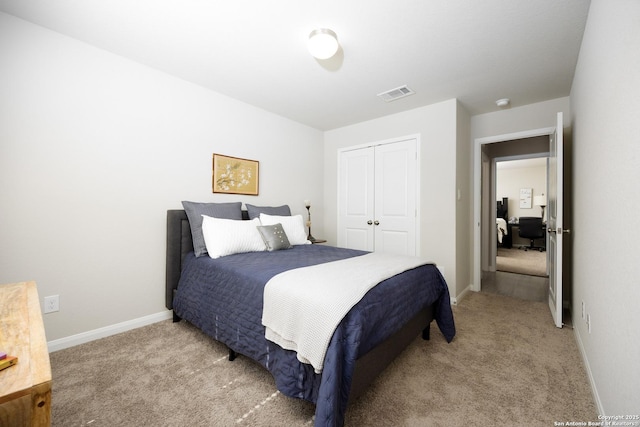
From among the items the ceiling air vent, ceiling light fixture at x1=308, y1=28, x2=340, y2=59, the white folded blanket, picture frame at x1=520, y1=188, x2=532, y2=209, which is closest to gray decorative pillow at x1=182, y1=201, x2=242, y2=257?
the white folded blanket

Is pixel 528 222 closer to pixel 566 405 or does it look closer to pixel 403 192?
pixel 403 192

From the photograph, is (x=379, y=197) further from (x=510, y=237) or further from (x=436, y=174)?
(x=510, y=237)

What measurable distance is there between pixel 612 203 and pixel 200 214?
9.52ft

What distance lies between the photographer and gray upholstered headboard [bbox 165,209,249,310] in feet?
8.46

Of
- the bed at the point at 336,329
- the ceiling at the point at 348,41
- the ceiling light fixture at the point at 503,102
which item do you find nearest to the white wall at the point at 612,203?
the ceiling at the point at 348,41

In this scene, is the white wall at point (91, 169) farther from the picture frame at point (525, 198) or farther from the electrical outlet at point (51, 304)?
the picture frame at point (525, 198)

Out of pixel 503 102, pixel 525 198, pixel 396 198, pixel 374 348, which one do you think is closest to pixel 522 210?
pixel 525 198

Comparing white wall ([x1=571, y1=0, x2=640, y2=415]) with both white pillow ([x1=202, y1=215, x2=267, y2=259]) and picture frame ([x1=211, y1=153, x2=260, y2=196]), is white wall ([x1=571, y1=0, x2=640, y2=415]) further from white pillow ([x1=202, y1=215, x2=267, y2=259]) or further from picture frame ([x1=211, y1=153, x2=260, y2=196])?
picture frame ([x1=211, y1=153, x2=260, y2=196])

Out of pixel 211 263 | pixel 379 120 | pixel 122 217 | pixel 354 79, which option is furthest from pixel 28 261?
pixel 379 120

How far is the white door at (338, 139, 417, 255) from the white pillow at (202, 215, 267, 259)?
186 centimetres

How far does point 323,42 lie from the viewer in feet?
6.54

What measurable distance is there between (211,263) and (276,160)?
1960 millimetres

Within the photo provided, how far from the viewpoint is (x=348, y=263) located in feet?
6.56

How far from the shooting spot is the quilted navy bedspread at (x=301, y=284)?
4.10 ft
